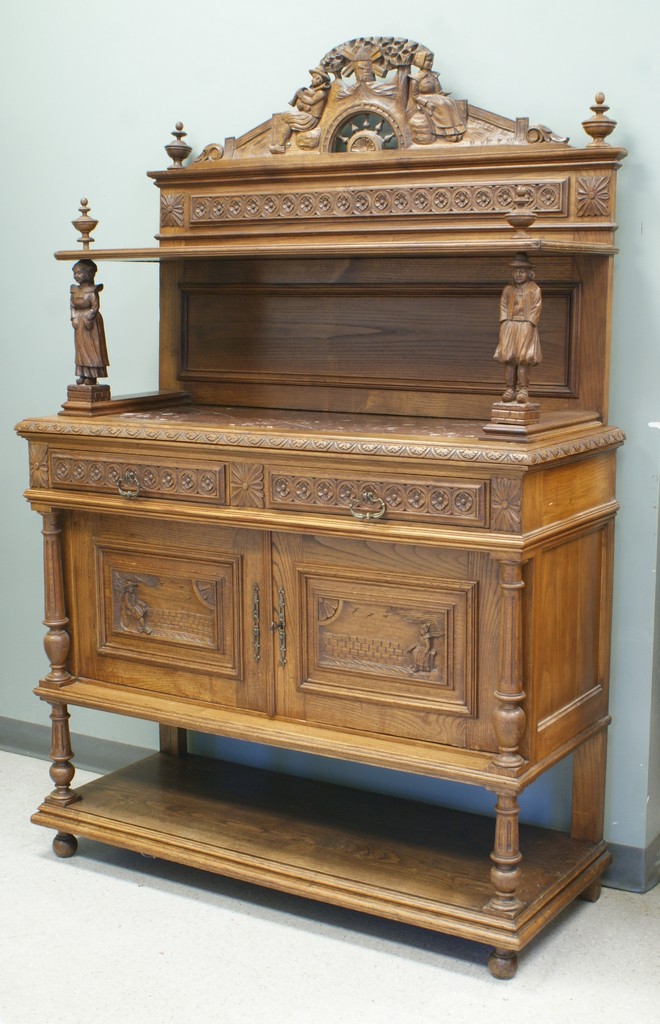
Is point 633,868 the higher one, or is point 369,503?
point 369,503

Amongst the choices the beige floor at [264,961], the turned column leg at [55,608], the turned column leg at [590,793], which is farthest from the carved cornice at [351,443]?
the beige floor at [264,961]

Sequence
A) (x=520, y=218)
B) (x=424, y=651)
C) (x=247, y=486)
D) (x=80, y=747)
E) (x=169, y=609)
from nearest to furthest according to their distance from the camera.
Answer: (x=520, y=218)
(x=424, y=651)
(x=247, y=486)
(x=169, y=609)
(x=80, y=747)

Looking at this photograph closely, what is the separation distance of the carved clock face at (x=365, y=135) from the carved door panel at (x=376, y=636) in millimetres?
1051

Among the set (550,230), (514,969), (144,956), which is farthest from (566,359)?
(144,956)

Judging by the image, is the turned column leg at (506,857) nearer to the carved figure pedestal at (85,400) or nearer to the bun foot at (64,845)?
the bun foot at (64,845)

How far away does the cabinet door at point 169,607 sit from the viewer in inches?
120

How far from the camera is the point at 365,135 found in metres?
3.19

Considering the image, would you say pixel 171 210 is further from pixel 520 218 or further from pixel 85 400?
pixel 520 218

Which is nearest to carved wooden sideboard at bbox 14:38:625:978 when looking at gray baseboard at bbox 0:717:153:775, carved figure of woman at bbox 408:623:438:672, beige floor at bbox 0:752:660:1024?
carved figure of woman at bbox 408:623:438:672

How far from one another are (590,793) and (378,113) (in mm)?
1805

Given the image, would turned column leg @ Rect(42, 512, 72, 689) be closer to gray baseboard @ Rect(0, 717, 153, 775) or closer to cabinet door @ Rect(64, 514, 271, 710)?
cabinet door @ Rect(64, 514, 271, 710)

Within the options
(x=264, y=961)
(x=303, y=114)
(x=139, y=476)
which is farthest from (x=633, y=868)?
(x=303, y=114)

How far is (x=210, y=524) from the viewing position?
3018 mm

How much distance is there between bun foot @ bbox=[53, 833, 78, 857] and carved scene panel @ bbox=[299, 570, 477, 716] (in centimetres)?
92
